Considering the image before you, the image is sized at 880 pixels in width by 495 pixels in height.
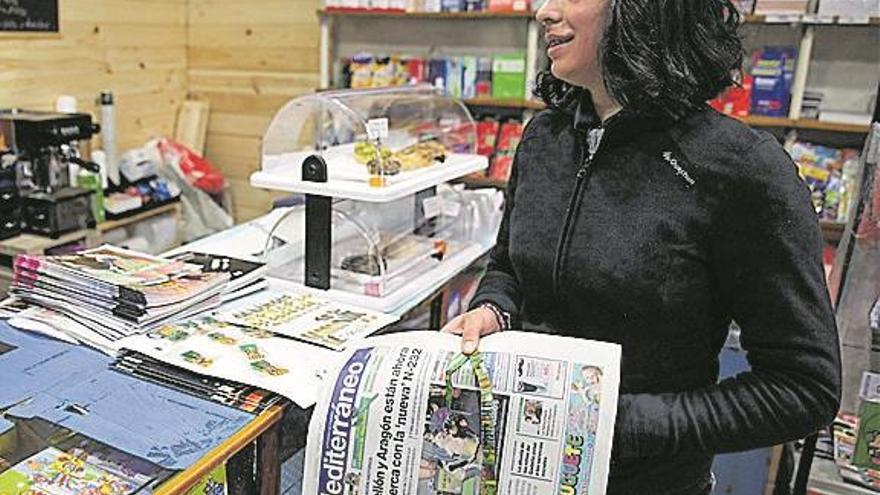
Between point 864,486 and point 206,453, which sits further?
point 864,486

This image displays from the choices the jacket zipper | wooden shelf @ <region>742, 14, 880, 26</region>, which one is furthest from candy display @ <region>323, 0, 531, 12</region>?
the jacket zipper

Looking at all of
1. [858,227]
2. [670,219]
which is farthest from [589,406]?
[858,227]

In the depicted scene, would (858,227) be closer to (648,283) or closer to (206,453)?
(648,283)

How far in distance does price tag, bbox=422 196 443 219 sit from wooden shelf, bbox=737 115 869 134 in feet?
4.63

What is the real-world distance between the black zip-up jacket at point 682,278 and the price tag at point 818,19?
192 centimetres

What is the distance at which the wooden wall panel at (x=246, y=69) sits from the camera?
13.0 feet

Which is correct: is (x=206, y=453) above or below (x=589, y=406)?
A: below

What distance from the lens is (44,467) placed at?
103 centimetres

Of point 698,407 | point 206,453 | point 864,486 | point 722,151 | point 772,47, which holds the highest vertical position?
point 772,47

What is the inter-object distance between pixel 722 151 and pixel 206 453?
856 millimetres

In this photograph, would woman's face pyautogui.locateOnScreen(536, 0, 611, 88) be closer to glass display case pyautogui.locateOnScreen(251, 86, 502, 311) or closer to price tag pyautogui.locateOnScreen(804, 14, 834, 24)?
glass display case pyautogui.locateOnScreen(251, 86, 502, 311)

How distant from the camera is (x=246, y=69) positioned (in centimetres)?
414

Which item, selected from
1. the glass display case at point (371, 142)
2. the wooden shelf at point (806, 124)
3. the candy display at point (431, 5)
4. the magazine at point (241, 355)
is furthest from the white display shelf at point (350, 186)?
the wooden shelf at point (806, 124)

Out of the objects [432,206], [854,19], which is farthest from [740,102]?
[432,206]
